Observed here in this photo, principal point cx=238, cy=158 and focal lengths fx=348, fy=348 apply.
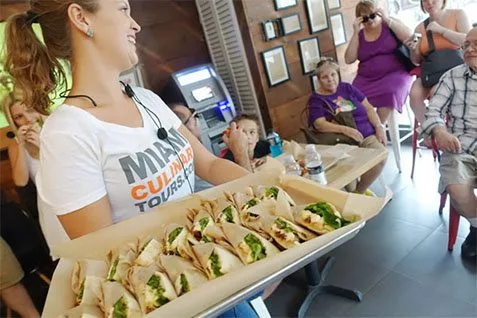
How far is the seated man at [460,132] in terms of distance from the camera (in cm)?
182

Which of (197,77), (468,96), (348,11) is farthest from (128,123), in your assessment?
(348,11)

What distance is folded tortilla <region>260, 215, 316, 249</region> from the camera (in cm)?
71

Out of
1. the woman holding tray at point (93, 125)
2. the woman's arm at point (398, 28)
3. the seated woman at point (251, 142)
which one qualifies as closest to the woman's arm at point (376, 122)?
the woman's arm at point (398, 28)

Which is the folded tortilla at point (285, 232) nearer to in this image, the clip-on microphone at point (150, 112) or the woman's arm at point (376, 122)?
the clip-on microphone at point (150, 112)

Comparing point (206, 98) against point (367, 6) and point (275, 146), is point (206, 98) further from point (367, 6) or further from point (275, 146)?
point (367, 6)

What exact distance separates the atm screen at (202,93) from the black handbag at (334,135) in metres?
0.94

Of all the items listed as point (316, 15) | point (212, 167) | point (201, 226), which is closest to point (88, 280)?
point (201, 226)

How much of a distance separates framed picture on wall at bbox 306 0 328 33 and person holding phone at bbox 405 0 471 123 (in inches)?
36.5

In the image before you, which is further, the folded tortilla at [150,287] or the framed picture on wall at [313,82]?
the framed picture on wall at [313,82]

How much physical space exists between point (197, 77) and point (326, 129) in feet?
4.06

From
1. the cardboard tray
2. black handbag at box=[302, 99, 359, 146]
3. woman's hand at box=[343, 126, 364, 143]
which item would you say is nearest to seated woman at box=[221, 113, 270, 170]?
black handbag at box=[302, 99, 359, 146]

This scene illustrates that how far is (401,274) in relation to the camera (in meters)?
1.94

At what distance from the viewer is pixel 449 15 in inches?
95.6

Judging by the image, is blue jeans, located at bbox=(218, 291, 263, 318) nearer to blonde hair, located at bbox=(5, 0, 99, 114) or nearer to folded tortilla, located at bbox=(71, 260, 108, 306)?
folded tortilla, located at bbox=(71, 260, 108, 306)
